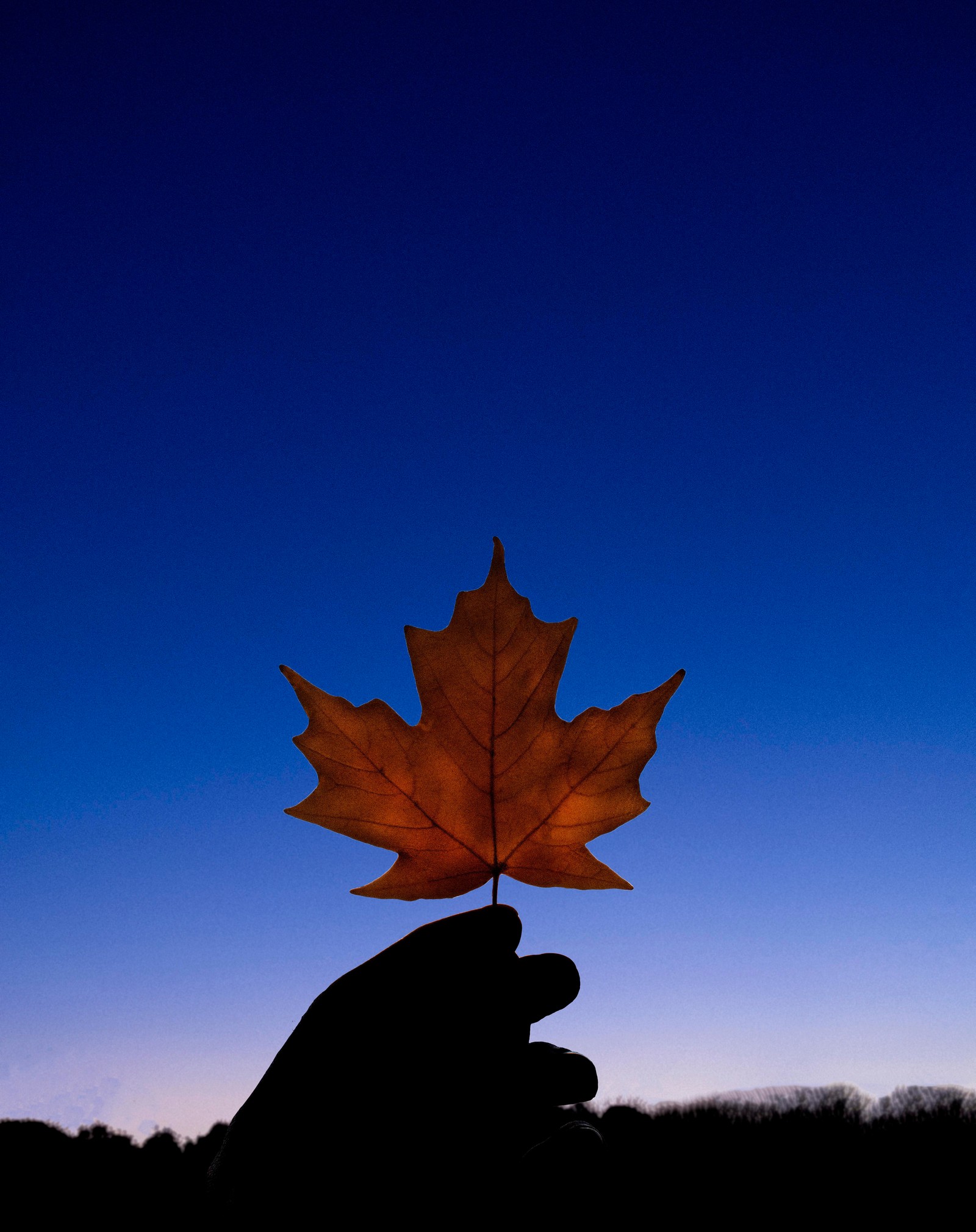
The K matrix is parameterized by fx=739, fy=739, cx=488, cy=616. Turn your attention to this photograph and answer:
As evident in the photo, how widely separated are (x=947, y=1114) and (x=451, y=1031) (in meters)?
3.69

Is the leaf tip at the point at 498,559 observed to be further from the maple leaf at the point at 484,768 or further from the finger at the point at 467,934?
the finger at the point at 467,934

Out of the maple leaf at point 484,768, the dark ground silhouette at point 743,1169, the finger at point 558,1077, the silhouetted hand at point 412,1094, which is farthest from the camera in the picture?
the dark ground silhouette at point 743,1169

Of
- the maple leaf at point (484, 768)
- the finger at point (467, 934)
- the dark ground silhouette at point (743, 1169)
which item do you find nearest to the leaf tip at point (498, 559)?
the maple leaf at point (484, 768)

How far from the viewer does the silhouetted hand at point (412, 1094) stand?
1438mm

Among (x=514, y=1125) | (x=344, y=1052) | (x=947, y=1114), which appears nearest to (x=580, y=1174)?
(x=514, y=1125)

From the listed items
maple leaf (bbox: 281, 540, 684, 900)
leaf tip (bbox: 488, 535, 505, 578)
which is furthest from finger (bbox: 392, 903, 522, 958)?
leaf tip (bbox: 488, 535, 505, 578)

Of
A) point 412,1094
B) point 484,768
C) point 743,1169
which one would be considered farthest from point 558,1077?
point 743,1169

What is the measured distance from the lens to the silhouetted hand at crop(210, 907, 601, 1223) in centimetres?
144

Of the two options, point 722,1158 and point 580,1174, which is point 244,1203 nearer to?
point 580,1174

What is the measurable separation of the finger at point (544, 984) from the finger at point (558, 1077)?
85 millimetres

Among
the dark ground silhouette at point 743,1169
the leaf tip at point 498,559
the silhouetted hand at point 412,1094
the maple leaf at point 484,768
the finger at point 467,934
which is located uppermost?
the leaf tip at point 498,559

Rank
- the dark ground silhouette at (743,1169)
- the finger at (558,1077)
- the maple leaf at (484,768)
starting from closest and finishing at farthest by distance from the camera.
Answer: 1. the finger at (558,1077)
2. the maple leaf at (484,768)
3. the dark ground silhouette at (743,1169)

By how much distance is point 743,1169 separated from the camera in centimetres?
368

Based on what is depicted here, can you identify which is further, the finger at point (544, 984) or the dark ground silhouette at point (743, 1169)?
the dark ground silhouette at point (743, 1169)
